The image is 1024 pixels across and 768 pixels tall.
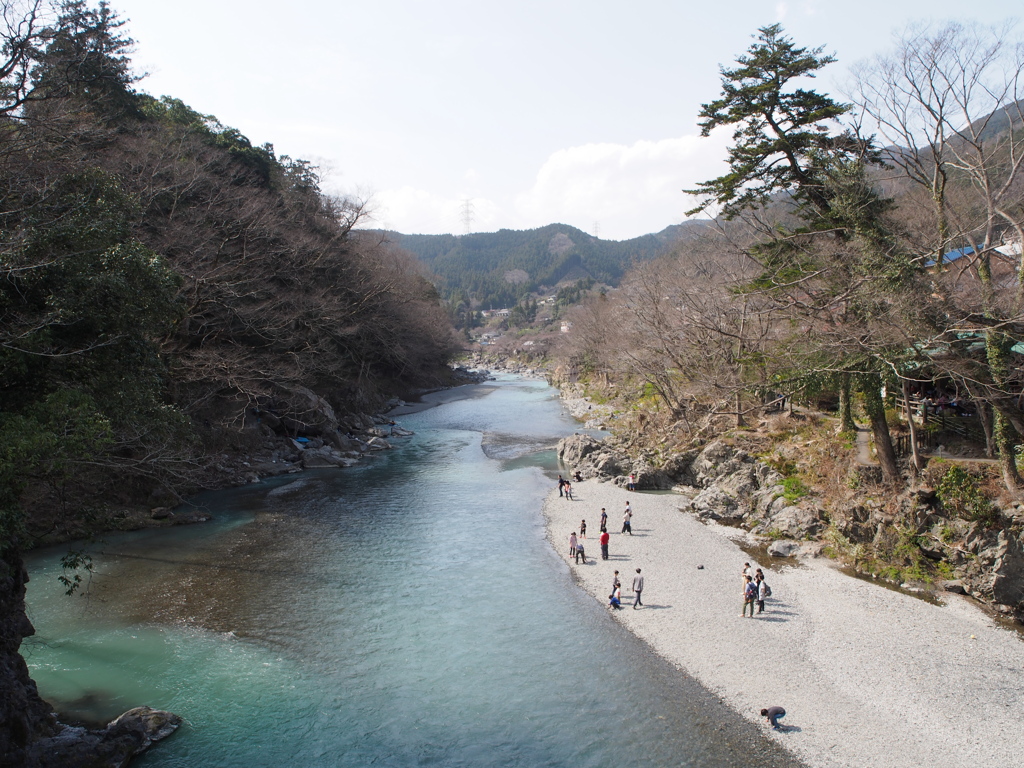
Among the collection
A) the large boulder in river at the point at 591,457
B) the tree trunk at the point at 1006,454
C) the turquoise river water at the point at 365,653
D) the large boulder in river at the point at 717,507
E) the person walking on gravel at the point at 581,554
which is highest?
the tree trunk at the point at 1006,454

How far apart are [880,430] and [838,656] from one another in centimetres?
789

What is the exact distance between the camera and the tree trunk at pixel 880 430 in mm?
17703

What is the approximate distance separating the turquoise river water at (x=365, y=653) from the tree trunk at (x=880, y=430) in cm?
993

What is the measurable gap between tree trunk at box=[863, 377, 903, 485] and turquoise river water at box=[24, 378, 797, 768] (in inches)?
391

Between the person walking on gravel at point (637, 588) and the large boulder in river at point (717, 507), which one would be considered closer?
the person walking on gravel at point (637, 588)

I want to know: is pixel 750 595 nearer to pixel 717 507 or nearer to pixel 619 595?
pixel 619 595

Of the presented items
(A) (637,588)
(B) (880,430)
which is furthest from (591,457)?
(A) (637,588)

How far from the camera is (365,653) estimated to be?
13.3 metres

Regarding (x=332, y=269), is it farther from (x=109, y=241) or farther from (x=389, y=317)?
(x=109, y=241)

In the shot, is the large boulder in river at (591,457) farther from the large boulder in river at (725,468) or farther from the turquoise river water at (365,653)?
the turquoise river water at (365,653)

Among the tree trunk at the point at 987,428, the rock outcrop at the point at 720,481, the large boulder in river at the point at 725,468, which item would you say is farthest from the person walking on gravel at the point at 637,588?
the tree trunk at the point at 987,428

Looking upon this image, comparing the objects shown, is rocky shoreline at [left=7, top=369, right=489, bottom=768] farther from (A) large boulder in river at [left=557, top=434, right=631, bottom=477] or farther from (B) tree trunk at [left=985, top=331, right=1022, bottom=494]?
(B) tree trunk at [left=985, top=331, right=1022, bottom=494]

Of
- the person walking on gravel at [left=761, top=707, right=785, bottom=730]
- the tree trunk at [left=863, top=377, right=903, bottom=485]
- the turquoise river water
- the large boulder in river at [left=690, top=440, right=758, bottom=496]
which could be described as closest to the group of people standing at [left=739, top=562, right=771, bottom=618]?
the turquoise river water

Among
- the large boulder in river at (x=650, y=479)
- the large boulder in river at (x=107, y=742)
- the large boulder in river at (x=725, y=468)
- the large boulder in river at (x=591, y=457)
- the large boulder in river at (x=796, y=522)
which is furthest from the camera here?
the large boulder in river at (x=591, y=457)
